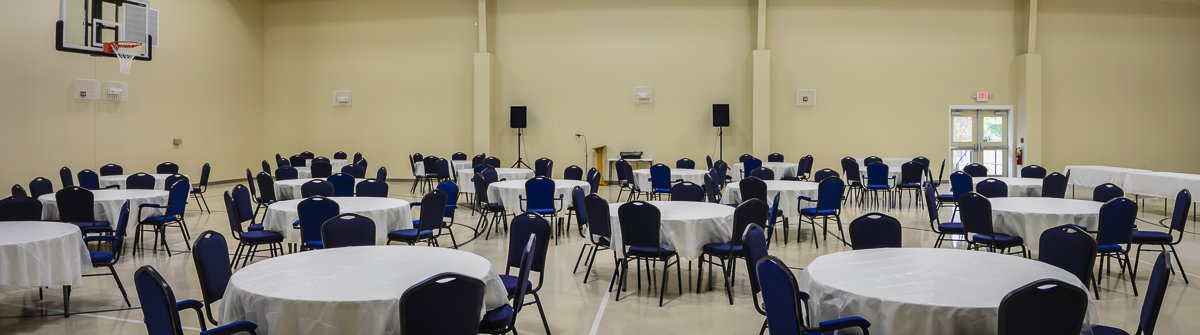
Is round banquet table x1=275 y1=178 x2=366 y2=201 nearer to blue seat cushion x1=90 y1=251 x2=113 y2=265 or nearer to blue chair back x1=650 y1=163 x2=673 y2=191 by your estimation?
blue seat cushion x1=90 y1=251 x2=113 y2=265

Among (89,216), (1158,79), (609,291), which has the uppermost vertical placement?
(1158,79)

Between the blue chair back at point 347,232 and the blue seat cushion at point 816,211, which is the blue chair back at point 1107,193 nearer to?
the blue seat cushion at point 816,211

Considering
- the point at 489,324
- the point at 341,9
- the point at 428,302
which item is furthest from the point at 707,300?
A: the point at 341,9

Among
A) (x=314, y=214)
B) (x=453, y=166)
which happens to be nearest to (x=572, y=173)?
Answer: (x=453, y=166)

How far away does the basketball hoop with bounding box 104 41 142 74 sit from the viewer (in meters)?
10.4

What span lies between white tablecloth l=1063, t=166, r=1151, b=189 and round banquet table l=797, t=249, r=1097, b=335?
9681mm

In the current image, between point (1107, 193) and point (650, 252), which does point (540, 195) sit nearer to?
point (650, 252)

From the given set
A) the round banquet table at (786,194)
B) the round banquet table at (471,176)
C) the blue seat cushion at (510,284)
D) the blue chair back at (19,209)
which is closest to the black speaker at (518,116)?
the round banquet table at (471,176)

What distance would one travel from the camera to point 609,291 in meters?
5.56

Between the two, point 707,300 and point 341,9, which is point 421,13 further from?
point 707,300

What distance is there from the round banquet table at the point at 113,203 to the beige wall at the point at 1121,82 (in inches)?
649

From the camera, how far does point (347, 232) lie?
4.50m

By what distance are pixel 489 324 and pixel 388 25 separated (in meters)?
15.0

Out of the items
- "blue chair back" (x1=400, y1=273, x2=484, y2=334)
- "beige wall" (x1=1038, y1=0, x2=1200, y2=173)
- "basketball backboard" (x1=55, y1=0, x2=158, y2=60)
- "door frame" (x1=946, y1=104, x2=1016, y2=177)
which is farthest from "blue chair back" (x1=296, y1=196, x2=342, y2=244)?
"beige wall" (x1=1038, y1=0, x2=1200, y2=173)
